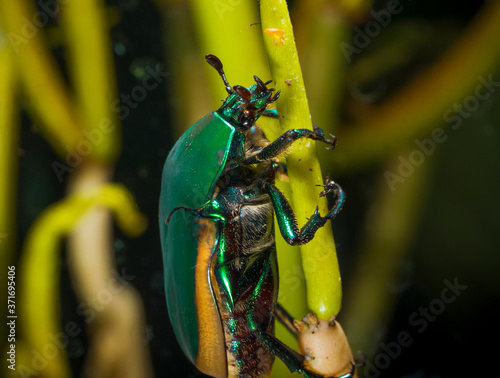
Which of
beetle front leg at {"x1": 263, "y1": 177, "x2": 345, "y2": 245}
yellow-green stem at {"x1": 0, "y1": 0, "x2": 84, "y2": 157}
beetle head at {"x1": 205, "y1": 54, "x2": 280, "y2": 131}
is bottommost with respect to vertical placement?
beetle front leg at {"x1": 263, "y1": 177, "x2": 345, "y2": 245}

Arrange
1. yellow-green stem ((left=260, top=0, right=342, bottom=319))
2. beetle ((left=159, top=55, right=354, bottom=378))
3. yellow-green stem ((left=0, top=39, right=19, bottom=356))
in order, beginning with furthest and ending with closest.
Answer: yellow-green stem ((left=0, top=39, right=19, bottom=356)) < beetle ((left=159, top=55, right=354, bottom=378)) < yellow-green stem ((left=260, top=0, right=342, bottom=319))

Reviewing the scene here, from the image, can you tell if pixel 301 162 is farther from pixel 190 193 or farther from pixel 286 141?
pixel 190 193

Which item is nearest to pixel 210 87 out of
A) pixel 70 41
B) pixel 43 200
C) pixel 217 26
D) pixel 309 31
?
pixel 217 26

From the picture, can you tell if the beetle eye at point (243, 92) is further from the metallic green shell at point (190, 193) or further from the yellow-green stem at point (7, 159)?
the yellow-green stem at point (7, 159)

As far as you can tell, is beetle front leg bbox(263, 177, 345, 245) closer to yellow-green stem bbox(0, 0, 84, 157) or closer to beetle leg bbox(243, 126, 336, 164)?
beetle leg bbox(243, 126, 336, 164)

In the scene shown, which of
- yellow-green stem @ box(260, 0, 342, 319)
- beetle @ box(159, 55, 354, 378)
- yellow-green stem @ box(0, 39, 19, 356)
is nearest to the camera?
A: yellow-green stem @ box(260, 0, 342, 319)

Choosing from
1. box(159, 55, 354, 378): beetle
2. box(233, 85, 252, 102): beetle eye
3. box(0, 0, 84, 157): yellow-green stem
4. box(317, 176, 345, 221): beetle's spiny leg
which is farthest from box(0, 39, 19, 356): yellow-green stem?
box(317, 176, 345, 221): beetle's spiny leg

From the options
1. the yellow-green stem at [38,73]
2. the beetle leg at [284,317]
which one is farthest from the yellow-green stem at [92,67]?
the beetle leg at [284,317]

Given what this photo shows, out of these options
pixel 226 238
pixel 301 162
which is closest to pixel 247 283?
pixel 226 238
